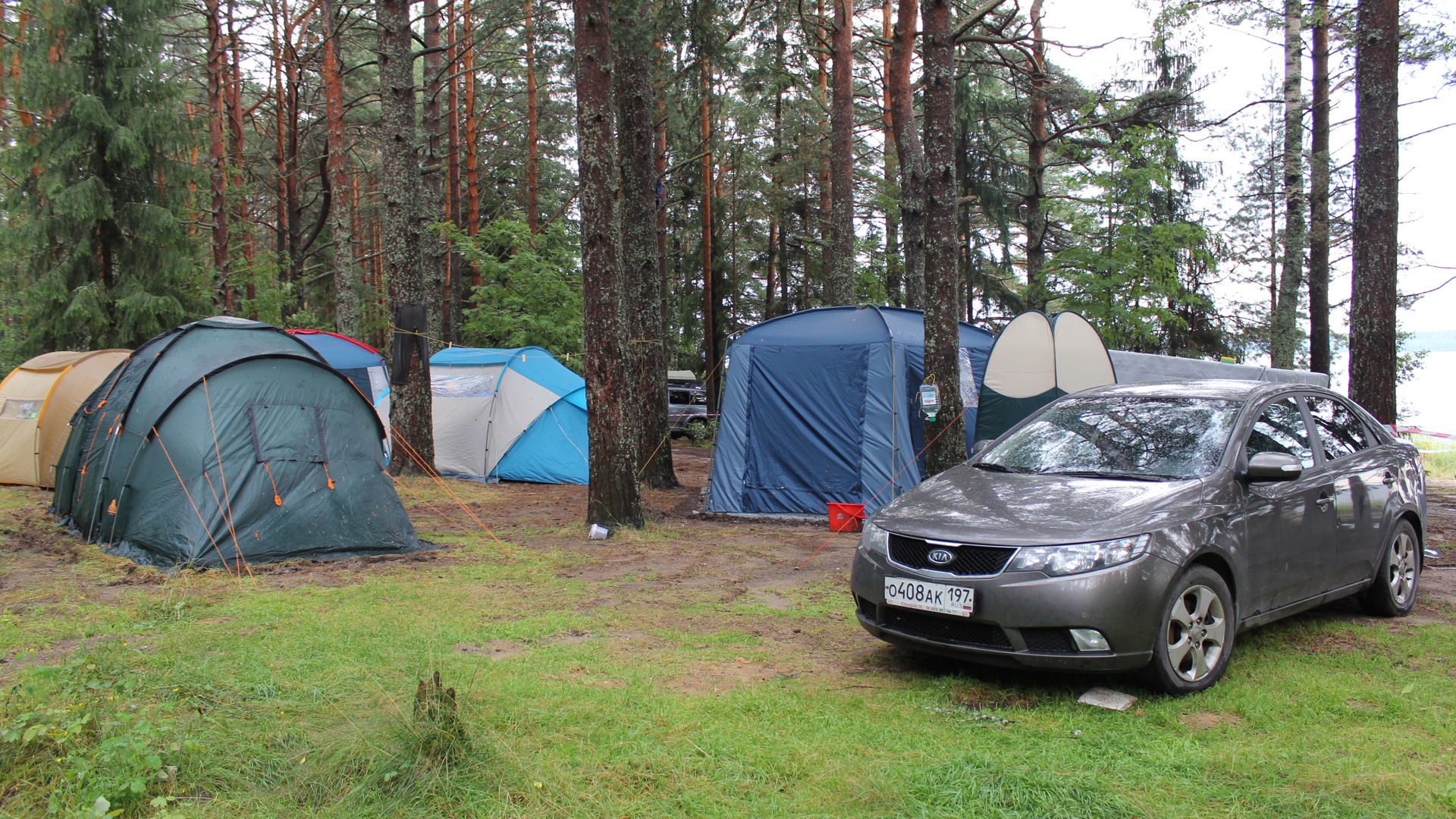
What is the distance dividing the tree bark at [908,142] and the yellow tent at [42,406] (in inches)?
430

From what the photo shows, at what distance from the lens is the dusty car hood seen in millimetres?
3891

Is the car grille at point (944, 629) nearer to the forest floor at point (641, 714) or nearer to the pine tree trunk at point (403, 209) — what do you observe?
the forest floor at point (641, 714)

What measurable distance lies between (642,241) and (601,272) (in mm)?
3435

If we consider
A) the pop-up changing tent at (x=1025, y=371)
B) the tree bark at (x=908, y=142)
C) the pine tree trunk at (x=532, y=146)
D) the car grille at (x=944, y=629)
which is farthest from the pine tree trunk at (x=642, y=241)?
the pine tree trunk at (x=532, y=146)

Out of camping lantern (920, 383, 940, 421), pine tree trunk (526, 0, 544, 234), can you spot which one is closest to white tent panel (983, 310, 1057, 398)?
camping lantern (920, 383, 940, 421)

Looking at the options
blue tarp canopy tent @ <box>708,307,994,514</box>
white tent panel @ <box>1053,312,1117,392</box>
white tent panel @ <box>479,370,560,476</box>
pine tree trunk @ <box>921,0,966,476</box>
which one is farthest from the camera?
white tent panel @ <box>479,370,560,476</box>

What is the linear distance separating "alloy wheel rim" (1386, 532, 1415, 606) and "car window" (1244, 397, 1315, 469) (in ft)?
3.57

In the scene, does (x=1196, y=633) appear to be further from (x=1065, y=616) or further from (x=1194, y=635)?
(x=1065, y=616)

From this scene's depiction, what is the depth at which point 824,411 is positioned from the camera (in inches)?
397

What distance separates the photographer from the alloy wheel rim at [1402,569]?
548 centimetres

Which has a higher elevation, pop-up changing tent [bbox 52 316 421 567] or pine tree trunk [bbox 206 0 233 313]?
pine tree trunk [bbox 206 0 233 313]

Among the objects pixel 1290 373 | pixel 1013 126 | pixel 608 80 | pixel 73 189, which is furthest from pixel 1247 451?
pixel 1013 126

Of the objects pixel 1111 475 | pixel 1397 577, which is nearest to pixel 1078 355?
pixel 1397 577

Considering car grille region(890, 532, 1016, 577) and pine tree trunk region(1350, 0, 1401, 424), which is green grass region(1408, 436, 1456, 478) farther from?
car grille region(890, 532, 1016, 577)
